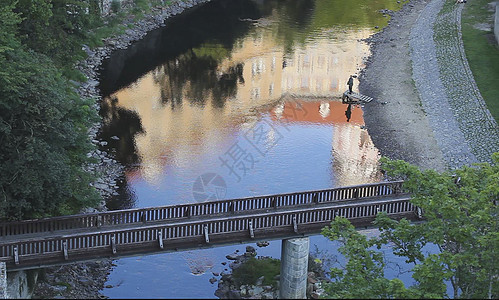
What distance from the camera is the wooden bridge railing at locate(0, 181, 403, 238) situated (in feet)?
98.4

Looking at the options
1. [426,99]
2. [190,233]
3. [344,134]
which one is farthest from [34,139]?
[426,99]

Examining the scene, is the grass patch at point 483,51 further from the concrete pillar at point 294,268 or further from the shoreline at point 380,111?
the concrete pillar at point 294,268

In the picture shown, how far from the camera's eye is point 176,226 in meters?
29.5

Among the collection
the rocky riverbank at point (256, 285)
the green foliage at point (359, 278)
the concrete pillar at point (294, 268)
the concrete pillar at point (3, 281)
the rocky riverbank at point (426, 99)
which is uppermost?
the green foliage at point (359, 278)

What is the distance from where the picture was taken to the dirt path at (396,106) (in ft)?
163

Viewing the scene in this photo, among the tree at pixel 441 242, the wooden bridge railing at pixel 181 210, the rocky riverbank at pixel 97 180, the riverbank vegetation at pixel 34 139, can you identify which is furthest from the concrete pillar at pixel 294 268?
the riverbank vegetation at pixel 34 139

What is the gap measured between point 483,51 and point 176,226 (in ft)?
147

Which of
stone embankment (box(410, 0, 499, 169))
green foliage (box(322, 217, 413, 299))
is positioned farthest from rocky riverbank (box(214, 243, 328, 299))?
stone embankment (box(410, 0, 499, 169))

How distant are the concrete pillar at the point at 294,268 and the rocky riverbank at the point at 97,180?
7.46m

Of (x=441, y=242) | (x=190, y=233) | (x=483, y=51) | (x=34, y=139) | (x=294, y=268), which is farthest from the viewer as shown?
(x=483, y=51)

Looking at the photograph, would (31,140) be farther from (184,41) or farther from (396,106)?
(184,41)

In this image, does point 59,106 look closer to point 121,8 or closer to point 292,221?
point 292,221

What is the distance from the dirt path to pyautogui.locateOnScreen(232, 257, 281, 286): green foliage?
16600 mm

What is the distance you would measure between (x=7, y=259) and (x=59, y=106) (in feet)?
25.8
